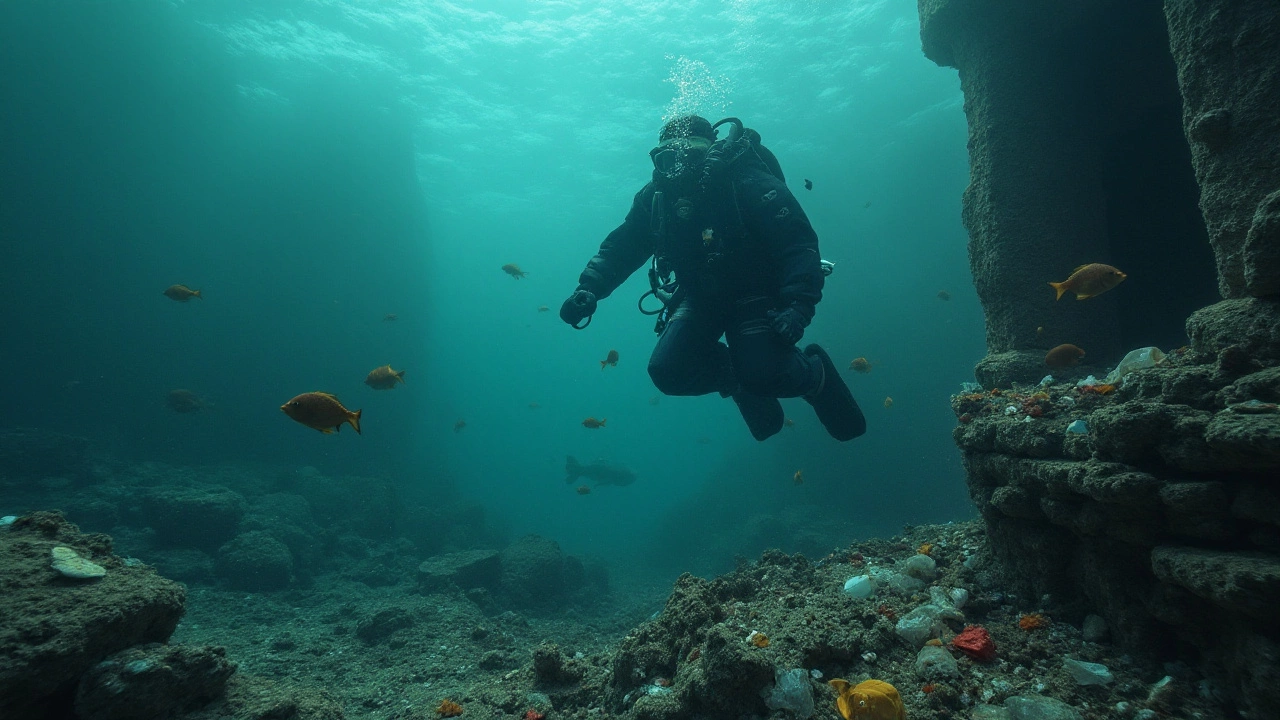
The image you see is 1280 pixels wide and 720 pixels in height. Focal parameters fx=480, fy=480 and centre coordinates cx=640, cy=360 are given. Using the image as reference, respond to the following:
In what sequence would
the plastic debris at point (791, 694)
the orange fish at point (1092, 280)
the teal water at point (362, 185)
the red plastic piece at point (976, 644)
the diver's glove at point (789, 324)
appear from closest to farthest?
the plastic debris at point (791, 694)
the red plastic piece at point (976, 644)
the orange fish at point (1092, 280)
the diver's glove at point (789, 324)
the teal water at point (362, 185)

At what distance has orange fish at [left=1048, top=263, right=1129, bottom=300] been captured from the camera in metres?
4.14

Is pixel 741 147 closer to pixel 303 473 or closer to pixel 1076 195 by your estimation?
pixel 1076 195

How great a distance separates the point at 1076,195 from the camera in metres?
5.13

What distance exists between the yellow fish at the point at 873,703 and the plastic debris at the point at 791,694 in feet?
0.66

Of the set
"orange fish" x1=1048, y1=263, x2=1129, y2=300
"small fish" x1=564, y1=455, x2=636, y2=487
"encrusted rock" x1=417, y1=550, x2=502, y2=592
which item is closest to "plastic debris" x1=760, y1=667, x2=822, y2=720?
"orange fish" x1=1048, y1=263, x2=1129, y2=300

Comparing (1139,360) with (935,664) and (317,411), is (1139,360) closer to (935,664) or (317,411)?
(935,664)

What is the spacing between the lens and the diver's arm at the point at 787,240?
14.6 ft

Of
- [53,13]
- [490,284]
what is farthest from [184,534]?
[490,284]

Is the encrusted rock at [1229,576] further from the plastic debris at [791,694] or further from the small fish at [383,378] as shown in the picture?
the small fish at [383,378]

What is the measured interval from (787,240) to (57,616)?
532 centimetres

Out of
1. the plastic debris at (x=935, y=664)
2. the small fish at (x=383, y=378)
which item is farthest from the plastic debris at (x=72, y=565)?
the small fish at (x=383, y=378)

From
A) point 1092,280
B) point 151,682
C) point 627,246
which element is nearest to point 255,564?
point 151,682

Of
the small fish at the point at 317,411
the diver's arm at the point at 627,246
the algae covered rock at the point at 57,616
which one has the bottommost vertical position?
the algae covered rock at the point at 57,616

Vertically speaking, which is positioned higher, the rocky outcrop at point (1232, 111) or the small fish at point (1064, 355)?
the rocky outcrop at point (1232, 111)
